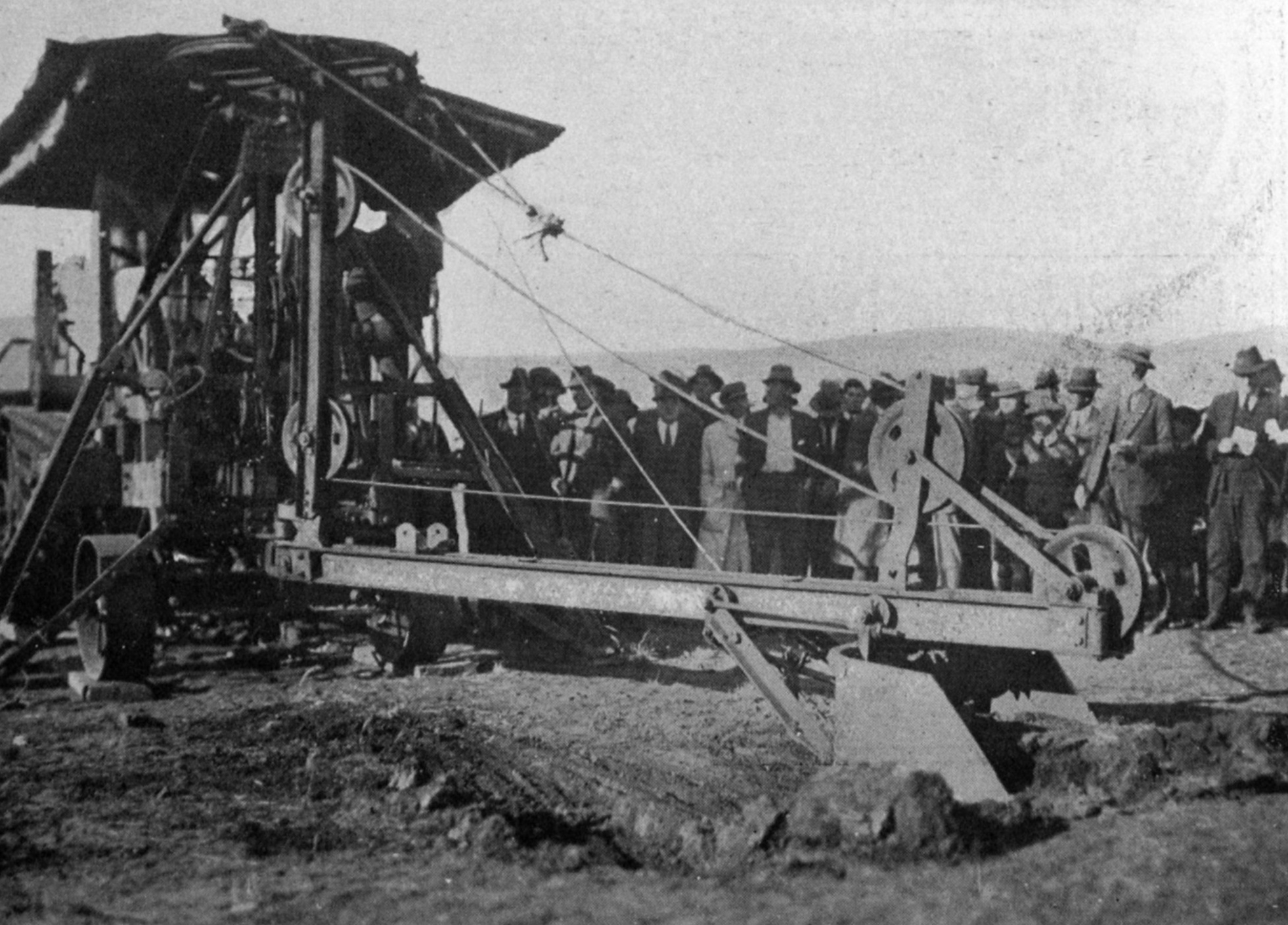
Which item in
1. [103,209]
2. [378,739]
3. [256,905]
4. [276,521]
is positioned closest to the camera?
[256,905]

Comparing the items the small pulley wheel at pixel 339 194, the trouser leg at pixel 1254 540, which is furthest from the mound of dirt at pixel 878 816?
the trouser leg at pixel 1254 540

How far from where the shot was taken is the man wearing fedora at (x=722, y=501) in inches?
380

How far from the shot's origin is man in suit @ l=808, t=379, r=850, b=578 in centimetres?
1004

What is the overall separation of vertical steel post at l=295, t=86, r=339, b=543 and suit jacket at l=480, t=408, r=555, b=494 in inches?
133

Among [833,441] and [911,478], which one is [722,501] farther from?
[911,478]

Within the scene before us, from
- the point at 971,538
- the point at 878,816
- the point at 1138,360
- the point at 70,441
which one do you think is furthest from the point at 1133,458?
the point at 70,441

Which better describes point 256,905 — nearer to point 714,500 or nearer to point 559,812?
point 559,812

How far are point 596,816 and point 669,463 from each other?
19.6 feet

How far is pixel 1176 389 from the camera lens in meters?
25.0

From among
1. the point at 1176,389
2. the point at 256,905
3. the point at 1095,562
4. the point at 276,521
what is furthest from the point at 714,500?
the point at 1176,389

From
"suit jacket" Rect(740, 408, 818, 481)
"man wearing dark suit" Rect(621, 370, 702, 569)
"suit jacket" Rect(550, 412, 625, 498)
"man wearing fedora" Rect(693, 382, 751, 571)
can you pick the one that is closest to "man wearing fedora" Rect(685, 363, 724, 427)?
"man wearing dark suit" Rect(621, 370, 702, 569)

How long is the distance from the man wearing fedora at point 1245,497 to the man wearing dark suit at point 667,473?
176 inches

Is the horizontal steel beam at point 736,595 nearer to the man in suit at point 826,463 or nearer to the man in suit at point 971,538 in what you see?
the man in suit at point 971,538

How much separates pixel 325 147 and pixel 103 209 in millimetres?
3412
